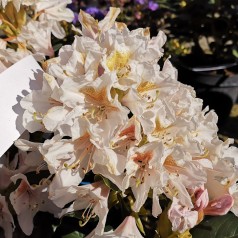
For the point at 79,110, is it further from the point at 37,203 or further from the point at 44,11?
the point at 44,11

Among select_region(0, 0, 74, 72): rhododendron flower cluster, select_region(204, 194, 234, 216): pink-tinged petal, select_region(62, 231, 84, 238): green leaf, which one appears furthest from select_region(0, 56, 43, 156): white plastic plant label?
select_region(204, 194, 234, 216): pink-tinged petal

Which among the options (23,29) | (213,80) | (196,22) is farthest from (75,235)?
(196,22)

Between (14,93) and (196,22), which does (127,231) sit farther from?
(196,22)

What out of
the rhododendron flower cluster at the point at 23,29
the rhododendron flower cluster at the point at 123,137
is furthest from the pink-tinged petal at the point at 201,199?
the rhododendron flower cluster at the point at 23,29

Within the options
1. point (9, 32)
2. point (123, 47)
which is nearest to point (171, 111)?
point (123, 47)

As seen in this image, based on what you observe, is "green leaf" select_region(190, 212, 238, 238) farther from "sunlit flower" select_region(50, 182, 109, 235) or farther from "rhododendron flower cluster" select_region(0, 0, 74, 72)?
"rhododendron flower cluster" select_region(0, 0, 74, 72)
